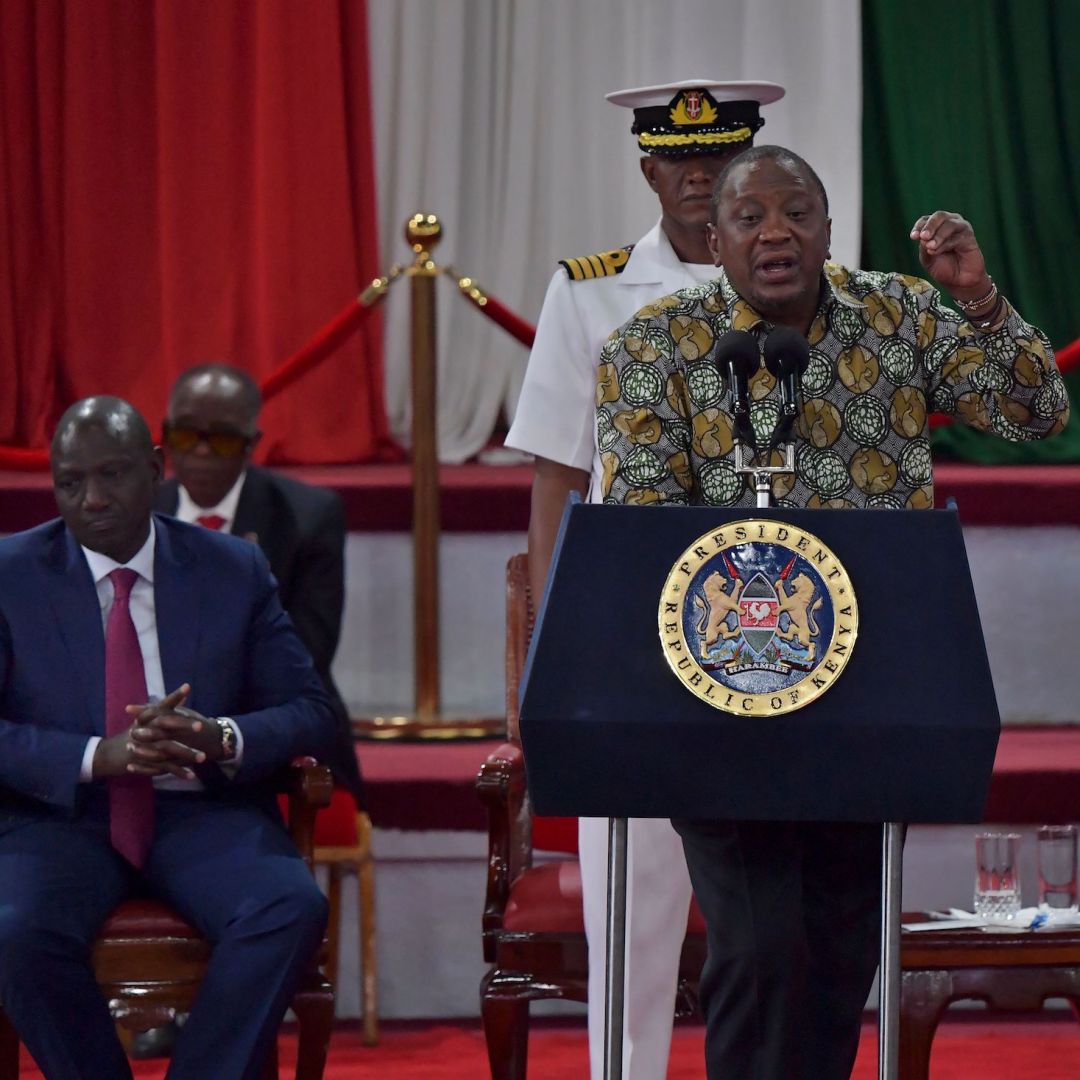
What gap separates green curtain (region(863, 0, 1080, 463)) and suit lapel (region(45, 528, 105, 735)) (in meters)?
4.01

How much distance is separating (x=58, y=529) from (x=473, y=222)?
3778 millimetres

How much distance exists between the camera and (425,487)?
552 cm

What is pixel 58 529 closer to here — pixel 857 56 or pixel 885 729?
pixel 885 729

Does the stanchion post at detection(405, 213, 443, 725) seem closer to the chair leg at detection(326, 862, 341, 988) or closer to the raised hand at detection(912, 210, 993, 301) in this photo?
the chair leg at detection(326, 862, 341, 988)

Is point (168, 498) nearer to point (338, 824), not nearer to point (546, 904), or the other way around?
point (338, 824)

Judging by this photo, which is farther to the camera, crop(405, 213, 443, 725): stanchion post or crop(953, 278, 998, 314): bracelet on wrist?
crop(405, 213, 443, 725): stanchion post

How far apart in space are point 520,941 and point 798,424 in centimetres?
146

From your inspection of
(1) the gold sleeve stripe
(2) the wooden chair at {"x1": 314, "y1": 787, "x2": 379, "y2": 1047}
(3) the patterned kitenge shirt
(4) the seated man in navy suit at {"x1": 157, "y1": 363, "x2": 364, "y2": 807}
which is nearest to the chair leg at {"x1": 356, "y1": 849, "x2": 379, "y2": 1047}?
(2) the wooden chair at {"x1": 314, "y1": 787, "x2": 379, "y2": 1047}

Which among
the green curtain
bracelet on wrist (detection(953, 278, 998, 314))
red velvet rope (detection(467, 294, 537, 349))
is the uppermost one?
the green curtain

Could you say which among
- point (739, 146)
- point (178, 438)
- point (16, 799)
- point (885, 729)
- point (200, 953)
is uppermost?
point (739, 146)

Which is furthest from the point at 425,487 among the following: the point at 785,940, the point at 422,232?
the point at 785,940

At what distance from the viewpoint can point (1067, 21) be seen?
7.16 m

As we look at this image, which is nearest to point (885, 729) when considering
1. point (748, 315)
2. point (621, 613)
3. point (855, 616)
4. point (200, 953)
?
point (855, 616)

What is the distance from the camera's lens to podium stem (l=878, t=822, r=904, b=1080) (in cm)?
236
